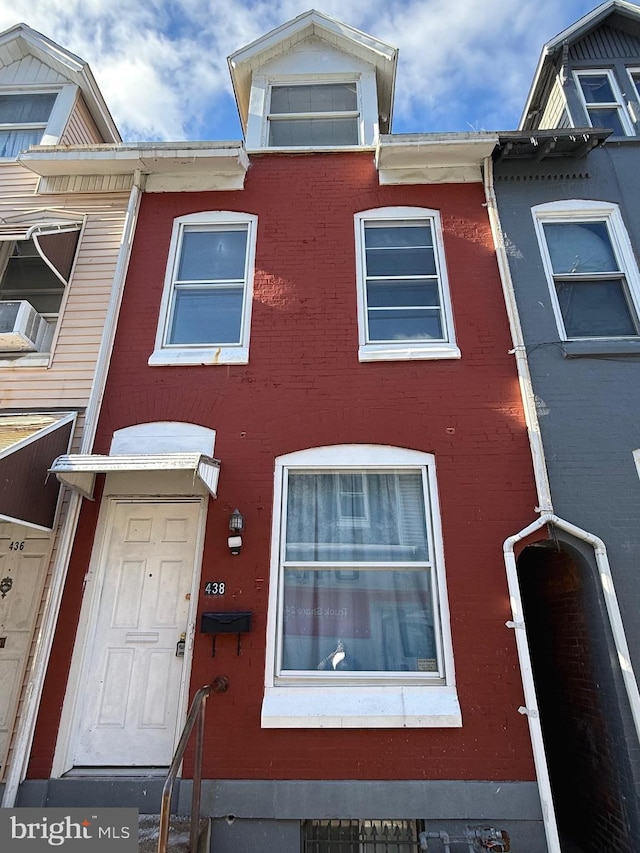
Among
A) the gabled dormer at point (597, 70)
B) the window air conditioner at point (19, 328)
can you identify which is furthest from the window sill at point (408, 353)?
the gabled dormer at point (597, 70)

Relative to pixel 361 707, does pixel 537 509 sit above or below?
above

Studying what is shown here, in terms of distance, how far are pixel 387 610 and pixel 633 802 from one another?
2.33 m

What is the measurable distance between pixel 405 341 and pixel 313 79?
4.89m

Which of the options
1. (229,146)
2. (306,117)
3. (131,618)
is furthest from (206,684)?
(306,117)

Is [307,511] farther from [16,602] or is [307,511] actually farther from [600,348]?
[600,348]

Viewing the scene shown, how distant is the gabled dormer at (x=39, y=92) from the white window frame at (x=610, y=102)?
730 cm

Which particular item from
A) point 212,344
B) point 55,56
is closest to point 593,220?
point 212,344

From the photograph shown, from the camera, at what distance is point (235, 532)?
474cm

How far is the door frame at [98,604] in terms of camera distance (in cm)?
432

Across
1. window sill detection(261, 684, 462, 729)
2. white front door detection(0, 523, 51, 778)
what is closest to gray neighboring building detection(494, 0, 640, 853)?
window sill detection(261, 684, 462, 729)

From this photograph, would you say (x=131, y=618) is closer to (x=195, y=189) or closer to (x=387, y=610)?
(x=387, y=610)

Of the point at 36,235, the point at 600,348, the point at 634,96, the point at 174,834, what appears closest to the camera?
the point at 174,834

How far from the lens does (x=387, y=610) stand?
4.64 metres

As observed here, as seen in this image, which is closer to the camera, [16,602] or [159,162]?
[16,602]
